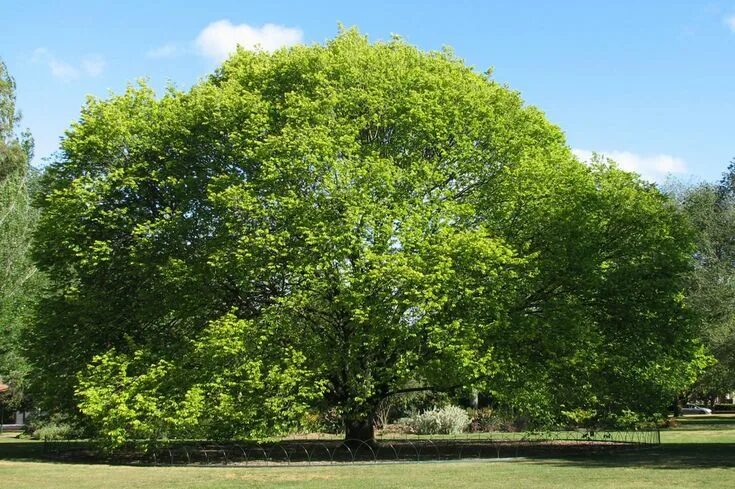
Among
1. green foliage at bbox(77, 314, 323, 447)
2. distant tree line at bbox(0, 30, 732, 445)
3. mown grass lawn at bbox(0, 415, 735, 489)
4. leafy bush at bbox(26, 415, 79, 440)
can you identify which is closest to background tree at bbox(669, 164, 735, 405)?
distant tree line at bbox(0, 30, 732, 445)

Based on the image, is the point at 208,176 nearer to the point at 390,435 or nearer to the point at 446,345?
the point at 446,345

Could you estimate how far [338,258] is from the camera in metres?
29.2

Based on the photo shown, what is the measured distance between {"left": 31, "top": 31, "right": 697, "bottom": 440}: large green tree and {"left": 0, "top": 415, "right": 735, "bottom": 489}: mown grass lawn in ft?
10.7

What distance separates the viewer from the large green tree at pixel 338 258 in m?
28.8

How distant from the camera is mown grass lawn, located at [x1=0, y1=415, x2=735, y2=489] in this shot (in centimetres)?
1952

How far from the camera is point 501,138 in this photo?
32938mm

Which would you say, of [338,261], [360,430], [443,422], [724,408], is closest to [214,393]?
[338,261]

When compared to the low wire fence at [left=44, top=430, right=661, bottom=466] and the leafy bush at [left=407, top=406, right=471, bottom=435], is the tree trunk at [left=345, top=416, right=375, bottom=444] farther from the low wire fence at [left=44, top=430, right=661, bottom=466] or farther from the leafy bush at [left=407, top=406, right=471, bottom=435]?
the leafy bush at [left=407, top=406, right=471, bottom=435]

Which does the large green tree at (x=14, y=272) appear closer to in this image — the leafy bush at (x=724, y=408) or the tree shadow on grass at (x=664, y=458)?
the tree shadow on grass at (x=664, y=458)

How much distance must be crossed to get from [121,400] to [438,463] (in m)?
11.6

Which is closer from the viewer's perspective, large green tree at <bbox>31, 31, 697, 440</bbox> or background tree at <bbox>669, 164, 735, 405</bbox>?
large green tree at <bbox>31, 31, 697, 440</bbox>

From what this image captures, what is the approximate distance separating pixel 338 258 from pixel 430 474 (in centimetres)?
957

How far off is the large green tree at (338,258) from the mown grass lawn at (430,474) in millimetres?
3275

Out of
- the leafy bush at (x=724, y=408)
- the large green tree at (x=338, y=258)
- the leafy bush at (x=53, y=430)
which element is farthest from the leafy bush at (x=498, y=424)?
the leafy bush at (x=724, y=408)
